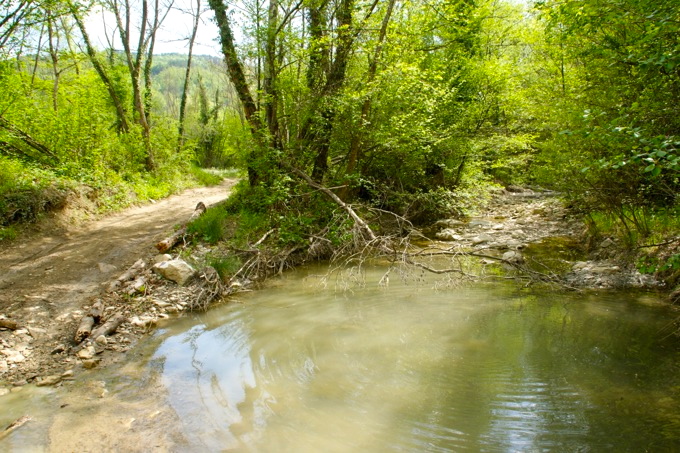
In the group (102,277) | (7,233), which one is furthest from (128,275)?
(7,233)

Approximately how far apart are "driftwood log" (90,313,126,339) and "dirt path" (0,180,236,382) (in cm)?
39

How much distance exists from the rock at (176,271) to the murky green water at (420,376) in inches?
47.7

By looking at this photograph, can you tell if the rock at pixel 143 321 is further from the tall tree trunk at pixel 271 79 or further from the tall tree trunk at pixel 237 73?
the tall tree trunk at pixel 271 79

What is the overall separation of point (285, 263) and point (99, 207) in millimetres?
6055

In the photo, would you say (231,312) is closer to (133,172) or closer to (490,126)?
(133,172)

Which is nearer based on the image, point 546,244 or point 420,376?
point 420,376

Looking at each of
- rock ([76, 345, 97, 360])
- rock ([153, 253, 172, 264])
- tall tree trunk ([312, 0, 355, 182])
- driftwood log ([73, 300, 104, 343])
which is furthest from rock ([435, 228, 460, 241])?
rock ([76, 345, 97, 360])

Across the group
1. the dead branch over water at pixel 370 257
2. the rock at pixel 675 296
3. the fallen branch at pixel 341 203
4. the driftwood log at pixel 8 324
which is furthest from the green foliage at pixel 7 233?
the rock at pixel 675 296

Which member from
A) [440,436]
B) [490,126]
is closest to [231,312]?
[440,436]

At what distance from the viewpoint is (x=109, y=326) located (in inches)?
224

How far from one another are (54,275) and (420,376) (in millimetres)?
6627

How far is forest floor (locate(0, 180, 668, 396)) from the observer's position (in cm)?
507

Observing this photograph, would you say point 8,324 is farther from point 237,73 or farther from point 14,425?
point 237,73

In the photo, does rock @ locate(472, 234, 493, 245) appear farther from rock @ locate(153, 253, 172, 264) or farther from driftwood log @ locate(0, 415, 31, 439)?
driftwood log @ locate(0, 415, 31, 439)
